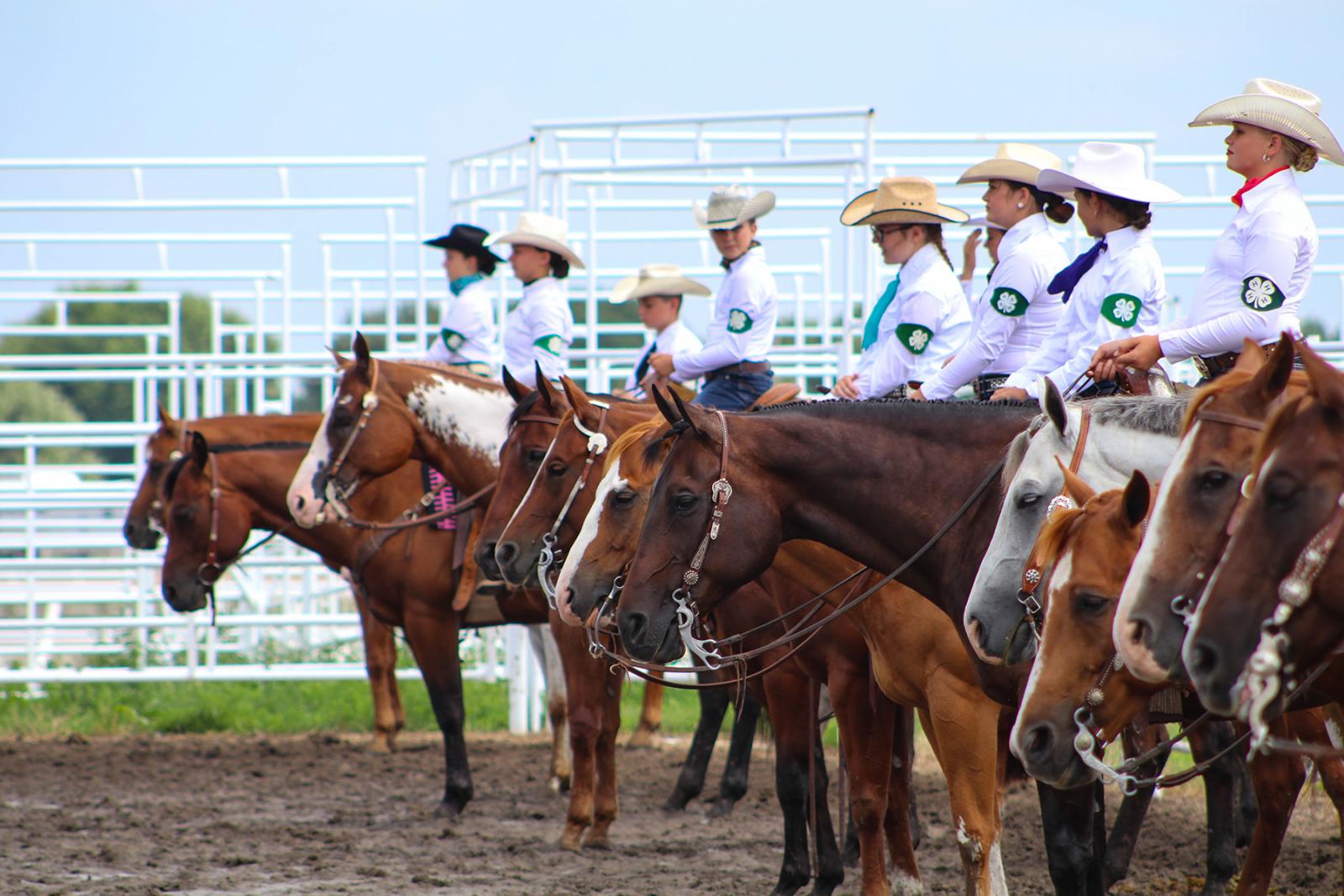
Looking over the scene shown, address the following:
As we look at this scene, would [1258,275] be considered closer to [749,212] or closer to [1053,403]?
[1053,403]

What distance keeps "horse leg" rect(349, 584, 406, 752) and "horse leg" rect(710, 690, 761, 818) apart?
119 inches

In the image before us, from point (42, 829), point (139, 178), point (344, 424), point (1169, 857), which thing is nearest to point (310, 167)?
point (139, 178)

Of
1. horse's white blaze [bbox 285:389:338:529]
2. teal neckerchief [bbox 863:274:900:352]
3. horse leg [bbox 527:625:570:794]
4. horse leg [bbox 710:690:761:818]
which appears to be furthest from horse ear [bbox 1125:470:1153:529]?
horse leg [bbox 527:625:570:794]

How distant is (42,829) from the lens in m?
7.69

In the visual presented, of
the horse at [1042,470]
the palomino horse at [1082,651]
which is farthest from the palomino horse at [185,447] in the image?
the palomino horse at [1082,651]

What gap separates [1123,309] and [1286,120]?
2.82 feet

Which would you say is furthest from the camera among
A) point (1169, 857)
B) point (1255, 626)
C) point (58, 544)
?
point (58, 544)

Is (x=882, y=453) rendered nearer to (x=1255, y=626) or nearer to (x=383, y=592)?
(x=1255, y=626)

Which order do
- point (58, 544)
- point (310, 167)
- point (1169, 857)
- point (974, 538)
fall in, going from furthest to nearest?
point (310, 167) → point (58, 544) → point (1169, 857) → point (974, 538)

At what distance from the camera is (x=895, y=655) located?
521cm

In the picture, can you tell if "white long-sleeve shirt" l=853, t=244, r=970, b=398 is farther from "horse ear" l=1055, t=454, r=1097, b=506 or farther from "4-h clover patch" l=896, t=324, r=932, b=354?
"horse ear" l=1055, t=454, r=1097, b=506

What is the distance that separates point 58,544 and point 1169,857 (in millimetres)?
8291

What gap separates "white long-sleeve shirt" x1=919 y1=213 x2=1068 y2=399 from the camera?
19.0 ft

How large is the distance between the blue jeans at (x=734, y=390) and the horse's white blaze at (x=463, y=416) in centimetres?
112
